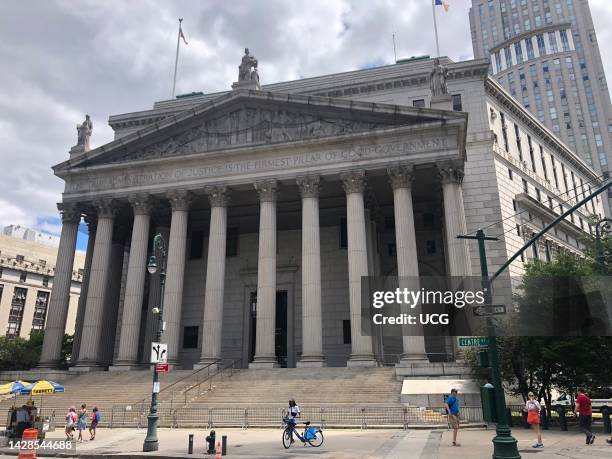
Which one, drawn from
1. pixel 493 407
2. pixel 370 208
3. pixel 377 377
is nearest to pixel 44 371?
pixel 377 377

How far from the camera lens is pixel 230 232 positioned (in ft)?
149

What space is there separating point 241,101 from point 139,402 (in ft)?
72.7

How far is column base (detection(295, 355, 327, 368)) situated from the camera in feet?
100

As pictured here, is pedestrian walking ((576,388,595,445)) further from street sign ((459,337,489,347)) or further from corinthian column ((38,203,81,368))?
corinthian column ((38,203,81,368))

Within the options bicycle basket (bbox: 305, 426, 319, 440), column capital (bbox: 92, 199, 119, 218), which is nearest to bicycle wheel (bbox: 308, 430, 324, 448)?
bicycle basket (bbox: 305, 426, 319, 440)

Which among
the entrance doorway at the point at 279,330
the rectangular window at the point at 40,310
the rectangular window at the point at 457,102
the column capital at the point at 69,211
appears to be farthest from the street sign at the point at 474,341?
the rectangular window at the point at 40,310

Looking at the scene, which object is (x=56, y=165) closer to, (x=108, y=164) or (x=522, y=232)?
(x=108, y=164)

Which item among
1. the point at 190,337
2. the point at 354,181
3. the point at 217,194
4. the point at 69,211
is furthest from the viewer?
the point at 190,337

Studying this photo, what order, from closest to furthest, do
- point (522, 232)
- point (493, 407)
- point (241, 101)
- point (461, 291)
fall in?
point (493, 407), point (461, 291), point (241, 101), point (522, 232)

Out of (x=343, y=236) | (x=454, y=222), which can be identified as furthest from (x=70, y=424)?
(x=343, y=236)

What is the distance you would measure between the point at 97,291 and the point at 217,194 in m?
11.3

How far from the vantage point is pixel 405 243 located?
31891 millimetres

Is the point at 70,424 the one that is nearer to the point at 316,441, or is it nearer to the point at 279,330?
the point at 316,441

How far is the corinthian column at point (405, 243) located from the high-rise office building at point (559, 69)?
77948 millimetres
